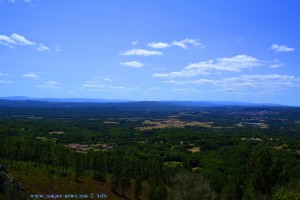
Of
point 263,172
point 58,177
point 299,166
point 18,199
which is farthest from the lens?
point 299,166

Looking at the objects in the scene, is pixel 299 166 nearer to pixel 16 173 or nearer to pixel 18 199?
pixel 16 173

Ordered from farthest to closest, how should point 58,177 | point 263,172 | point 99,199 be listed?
point 58,177, point 99,199, point 263,172

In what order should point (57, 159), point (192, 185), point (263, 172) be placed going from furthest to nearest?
1. point (57, 159)
2. point (192, 185)
3. point (263, 172)

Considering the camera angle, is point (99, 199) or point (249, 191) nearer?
point (249, 191)

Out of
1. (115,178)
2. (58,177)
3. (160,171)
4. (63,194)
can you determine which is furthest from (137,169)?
(63,194)

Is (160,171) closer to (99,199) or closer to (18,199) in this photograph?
(99,199)

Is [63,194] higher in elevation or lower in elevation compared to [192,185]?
lower

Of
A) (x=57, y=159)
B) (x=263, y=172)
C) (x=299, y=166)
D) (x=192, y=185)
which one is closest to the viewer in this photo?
(x=263, y=172)

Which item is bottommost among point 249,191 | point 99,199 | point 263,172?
point 99,199

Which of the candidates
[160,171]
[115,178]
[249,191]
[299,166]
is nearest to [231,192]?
[249,191]
